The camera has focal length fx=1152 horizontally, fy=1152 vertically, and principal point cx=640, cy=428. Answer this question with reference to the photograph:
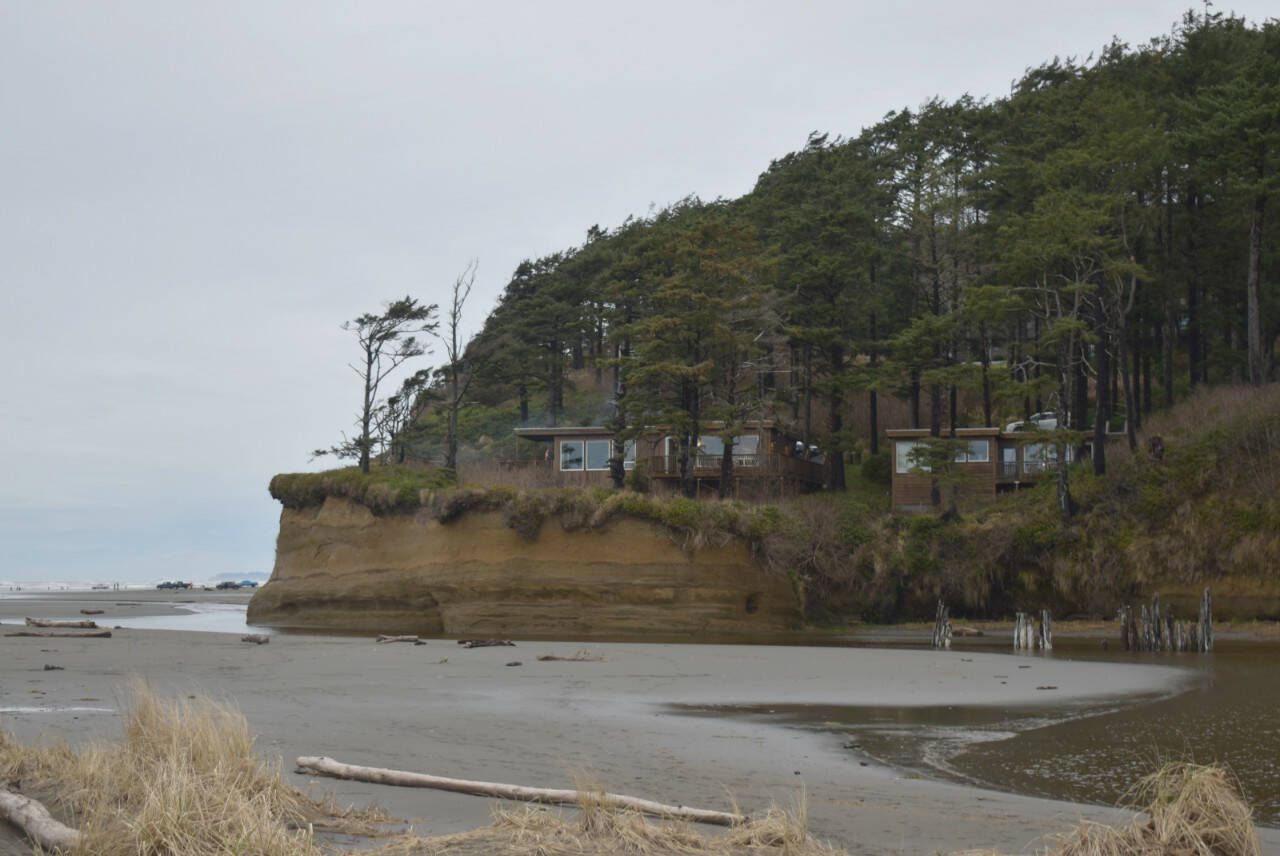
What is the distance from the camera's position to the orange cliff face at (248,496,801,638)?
36.4m

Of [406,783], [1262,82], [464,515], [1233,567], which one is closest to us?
[406,783]

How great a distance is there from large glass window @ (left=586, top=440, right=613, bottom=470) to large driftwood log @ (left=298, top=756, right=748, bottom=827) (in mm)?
44135

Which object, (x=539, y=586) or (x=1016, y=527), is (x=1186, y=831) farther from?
(x=1016, y=527)

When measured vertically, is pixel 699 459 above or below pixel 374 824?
above

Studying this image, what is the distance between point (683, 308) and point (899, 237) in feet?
53.9

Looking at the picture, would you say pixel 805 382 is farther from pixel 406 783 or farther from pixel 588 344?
pixel 406 783

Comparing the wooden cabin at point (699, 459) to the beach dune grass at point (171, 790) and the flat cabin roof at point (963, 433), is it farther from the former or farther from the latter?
the beach dune grass at point (171, 790)

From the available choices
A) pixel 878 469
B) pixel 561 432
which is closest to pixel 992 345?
pixel 878 469

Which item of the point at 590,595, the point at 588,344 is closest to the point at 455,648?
the point at 590,595

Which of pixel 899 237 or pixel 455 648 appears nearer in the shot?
pixel 455 648

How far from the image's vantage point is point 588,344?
81.8 meters

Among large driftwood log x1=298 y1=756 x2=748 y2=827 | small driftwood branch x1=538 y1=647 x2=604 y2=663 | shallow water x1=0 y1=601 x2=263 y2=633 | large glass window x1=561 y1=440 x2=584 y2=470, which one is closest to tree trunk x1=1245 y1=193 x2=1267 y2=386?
large glass window x1=561 y1=440 x2=584 y2=470

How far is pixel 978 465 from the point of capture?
48.4 meters

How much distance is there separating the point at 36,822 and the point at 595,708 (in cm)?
896
